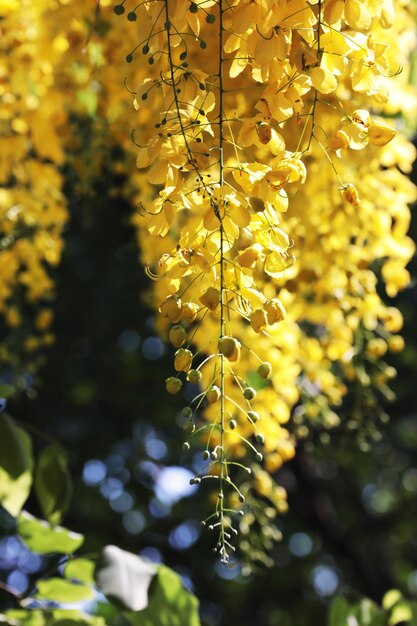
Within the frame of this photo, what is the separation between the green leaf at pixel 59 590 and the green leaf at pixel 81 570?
0.7 inches

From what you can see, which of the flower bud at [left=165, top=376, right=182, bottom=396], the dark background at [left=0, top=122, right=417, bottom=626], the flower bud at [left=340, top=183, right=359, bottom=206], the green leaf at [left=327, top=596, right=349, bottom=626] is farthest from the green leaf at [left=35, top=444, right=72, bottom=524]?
the dark background at [left=0, top=122, right=417, bottom=626]

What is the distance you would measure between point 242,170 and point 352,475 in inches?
122

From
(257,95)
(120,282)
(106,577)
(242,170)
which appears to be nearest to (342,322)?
(257,95)

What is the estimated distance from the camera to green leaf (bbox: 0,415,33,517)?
54.6 inches

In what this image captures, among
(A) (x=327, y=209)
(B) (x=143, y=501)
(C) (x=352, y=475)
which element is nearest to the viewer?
(A) (x=327, y=209)

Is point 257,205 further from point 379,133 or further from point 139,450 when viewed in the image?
point 139,450

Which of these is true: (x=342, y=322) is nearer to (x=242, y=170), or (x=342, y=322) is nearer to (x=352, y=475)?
(x=242, y=170)

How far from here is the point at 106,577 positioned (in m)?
1.33

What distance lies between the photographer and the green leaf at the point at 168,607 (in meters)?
1.42

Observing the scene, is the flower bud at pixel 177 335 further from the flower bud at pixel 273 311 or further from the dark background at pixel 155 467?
the dark background at pixel 155 467

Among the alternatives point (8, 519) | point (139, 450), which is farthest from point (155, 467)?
point (8, 519)

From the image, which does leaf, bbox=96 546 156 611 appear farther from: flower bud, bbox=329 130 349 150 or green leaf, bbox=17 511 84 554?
flower bud, bbox=329 130 349 150

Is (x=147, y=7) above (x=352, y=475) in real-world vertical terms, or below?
above

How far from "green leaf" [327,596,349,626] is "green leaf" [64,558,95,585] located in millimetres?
414
